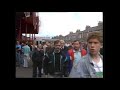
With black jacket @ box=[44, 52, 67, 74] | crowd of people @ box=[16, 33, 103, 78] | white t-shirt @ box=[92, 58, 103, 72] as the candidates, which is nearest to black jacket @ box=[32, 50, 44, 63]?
crowd of people @ box=[16, 33, 103, 78]

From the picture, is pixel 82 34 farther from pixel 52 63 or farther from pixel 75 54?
pixel 52 63

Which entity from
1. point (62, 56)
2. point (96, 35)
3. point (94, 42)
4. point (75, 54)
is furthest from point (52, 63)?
point (96, 35)

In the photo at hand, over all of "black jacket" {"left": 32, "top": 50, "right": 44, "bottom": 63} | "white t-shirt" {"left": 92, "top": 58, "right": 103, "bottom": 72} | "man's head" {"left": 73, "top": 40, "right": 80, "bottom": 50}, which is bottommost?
"white t-shirt" {"left": 92, "top": 58, "right": 103, "bottom": 72}

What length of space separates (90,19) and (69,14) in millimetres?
434

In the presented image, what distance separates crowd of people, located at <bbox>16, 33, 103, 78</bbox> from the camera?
474cm

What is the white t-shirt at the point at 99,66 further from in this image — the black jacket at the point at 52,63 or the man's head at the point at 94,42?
the black jacket at the point at 52,63

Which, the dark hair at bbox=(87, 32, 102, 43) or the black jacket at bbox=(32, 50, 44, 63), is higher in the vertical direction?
the dark hair at bbox=(87, 32, 102, 43)

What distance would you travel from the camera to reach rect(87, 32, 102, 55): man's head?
4750mm

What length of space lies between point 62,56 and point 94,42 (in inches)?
27.6

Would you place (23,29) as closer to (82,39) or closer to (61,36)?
(61,36)

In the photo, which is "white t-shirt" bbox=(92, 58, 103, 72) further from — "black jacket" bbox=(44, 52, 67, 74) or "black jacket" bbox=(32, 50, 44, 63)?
"black jacket" bbox=(32, 50, 44, 63)

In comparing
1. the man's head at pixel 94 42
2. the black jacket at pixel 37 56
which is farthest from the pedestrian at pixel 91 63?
the black jacket at pixel 37 56

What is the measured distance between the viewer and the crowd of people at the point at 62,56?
4.74m
